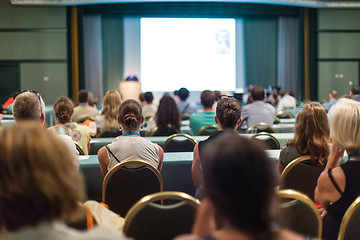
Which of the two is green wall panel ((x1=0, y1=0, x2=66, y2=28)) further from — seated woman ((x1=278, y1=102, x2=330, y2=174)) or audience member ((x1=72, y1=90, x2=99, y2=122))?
seated woman ((x1=278, y1=102, x2=330, y2=174))

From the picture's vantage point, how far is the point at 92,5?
49.7 ft

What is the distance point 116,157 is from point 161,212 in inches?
54.4

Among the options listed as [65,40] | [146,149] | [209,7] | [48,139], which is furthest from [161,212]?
[209,7]

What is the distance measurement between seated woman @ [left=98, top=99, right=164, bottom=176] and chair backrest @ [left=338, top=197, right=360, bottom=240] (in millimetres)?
1538

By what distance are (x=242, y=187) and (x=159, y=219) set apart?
2.63 ft

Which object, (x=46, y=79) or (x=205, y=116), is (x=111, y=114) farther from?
(x=46, y=79)

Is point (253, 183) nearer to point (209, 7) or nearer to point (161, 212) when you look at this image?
point (161, 212)

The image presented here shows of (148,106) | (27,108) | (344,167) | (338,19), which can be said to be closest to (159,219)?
(344,167)

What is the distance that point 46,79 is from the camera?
14031 mm

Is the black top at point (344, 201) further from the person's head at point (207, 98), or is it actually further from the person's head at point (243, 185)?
the person's head at point (207, 98)

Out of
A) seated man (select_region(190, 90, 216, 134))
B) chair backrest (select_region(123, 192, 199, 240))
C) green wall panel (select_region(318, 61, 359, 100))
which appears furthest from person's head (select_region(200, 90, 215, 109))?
green wall panel (select_region(318, 61, 359, 100))

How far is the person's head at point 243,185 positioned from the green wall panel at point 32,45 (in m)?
13.7

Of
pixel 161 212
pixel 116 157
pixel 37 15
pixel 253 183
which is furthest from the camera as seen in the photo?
pixel 37 15

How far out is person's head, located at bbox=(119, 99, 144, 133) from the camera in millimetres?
3279
